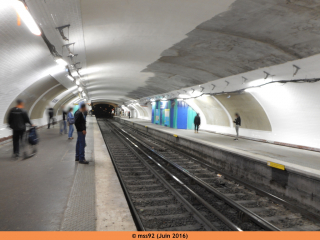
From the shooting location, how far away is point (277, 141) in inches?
399

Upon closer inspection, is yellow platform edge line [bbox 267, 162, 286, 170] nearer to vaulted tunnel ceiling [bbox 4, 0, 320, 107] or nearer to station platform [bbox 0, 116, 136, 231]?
vaulted tunnel ceiling [bbox 4, 0, 320, 107]

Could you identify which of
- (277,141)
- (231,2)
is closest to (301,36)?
(231,2)

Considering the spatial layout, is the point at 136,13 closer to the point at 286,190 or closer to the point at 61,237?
the point at 61,237

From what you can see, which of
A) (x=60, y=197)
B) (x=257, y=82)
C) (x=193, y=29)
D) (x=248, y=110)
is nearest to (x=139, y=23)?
Answer: (x=193, y=29)

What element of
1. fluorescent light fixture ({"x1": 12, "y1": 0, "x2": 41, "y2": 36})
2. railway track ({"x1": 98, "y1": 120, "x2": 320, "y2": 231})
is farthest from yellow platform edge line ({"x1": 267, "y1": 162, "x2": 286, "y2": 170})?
fluorescent light fixture ({"x1": 12, "y1": 0, "x2": 41, "y2": 36})

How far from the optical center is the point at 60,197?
3.88 meters

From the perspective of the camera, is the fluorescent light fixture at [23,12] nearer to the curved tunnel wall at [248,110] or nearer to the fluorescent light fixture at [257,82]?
the fluorescent light fixture at [257,82]

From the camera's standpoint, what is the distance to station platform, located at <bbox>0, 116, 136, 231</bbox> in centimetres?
299

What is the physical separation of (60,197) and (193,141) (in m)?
7.80

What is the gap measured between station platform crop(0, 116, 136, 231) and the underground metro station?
2 centimetres

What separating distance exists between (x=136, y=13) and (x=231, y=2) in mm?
2267

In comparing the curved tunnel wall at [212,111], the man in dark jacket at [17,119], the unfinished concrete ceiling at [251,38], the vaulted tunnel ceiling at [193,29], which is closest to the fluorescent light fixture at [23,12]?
the vaulted tunnel ceiling at [193,29]

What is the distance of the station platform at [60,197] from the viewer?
2.99 metres

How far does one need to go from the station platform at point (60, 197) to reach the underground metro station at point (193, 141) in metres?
0.02
